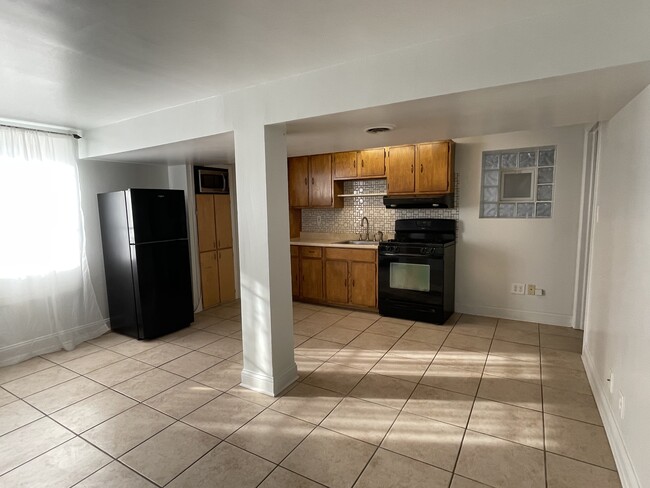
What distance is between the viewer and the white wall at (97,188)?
3.91 meters

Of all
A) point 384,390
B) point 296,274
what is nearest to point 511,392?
point 384,390

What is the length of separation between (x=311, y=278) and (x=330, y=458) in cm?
310

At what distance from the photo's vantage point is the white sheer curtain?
3293 millimetres

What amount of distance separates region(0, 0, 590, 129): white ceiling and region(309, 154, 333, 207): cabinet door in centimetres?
260

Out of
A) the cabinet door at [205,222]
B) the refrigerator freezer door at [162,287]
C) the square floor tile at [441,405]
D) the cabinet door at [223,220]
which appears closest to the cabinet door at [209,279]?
the cabinet door at [205,222]

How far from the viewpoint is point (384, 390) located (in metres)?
2.70

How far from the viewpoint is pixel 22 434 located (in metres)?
2.27

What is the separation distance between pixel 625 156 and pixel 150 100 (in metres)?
3.20

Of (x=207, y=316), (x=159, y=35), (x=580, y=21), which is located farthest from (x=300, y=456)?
(x=207, y=316)

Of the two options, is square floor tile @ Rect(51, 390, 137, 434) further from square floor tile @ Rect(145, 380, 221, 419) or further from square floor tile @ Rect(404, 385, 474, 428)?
square floor tile @ Rect(404, 385, 474, 428)

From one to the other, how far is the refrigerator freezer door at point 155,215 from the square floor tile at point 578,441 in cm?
375

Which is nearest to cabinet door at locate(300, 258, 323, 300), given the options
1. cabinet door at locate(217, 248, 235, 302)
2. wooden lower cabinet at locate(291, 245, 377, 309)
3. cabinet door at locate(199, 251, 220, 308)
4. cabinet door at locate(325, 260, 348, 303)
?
wooden lower cabinet at locate(291, 245, 377, 309)

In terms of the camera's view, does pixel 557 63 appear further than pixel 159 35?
No

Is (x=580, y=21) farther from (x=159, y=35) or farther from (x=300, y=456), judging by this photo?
(x=300, y=456)
